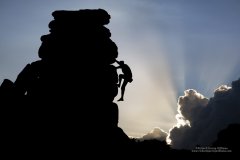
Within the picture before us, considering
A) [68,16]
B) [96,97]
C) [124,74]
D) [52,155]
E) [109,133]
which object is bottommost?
[52,155]

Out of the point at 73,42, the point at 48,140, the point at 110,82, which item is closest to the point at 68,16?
the point at 73,42

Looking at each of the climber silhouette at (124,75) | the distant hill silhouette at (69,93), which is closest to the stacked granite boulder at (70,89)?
the distant hill silhouette at (69,93)

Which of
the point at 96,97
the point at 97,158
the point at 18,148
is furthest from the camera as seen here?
the point at 96,97

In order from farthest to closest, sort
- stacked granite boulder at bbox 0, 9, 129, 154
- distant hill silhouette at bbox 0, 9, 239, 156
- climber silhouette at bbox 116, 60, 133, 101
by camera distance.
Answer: climber silhouette at bbox 116, 60, 133, 101
stacked granite boulder at bbox 0, 9, 129, 154
distant hill silhouette at bbox 0, 9, 239, 156

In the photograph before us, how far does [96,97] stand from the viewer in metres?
29.1

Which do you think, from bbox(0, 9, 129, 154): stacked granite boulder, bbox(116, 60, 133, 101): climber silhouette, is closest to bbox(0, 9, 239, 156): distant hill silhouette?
bbox(0, 9, 129, 154): stacked granite boulder

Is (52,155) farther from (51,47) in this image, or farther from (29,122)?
(51,47)

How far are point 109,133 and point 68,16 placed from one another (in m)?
12.3

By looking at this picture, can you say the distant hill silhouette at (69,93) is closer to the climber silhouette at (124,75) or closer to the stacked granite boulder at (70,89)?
the stacked granite boulder at (70,89)

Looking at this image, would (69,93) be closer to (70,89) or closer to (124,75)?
(70,89)

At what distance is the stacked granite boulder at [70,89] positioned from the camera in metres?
27.3

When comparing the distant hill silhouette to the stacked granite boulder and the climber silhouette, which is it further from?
the climber silhouette

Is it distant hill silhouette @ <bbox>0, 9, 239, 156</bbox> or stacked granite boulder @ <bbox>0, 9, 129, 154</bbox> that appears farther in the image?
stacked granite boulder @ <bbox>0, 9, 129, 154</bbox>

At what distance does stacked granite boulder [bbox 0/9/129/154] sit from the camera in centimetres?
2728
